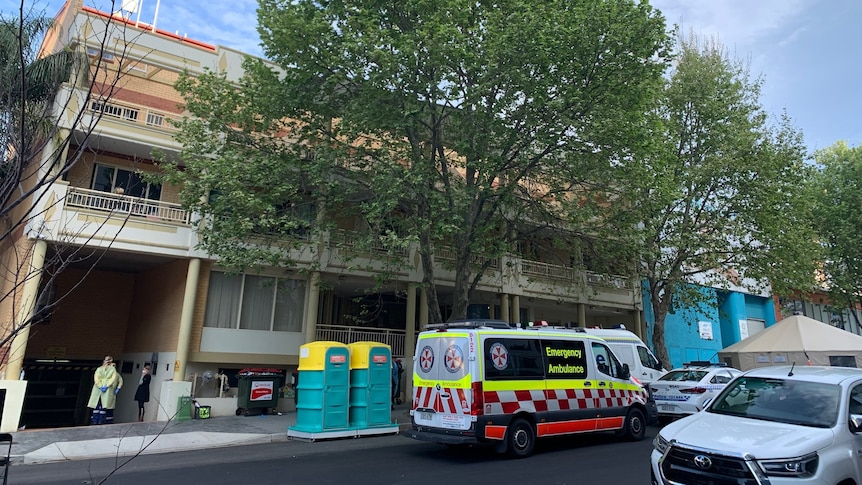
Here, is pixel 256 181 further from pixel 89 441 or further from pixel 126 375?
pixel 126 375

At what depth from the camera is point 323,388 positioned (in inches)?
484

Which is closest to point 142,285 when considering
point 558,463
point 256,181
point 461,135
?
point 256,181

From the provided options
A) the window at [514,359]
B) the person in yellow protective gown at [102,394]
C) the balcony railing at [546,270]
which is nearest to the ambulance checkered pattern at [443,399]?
the window at [514,359]

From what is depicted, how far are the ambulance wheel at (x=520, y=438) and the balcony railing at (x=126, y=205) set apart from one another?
11.4m

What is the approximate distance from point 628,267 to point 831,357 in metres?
8.66

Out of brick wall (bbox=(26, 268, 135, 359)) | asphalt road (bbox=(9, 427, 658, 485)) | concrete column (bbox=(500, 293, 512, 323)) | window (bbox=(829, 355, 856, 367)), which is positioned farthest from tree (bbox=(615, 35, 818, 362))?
brick wall (bbox=(26, 268, 135, 359))

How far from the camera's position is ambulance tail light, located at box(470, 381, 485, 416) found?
31.6 ft

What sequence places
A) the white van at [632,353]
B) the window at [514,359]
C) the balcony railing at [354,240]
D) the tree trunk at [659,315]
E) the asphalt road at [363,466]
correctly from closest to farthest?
the asphalt road at [363,466], the window at [514,359], the balcony railing at [354,240], the white van at [632,353], the tree trunk at [659,315]

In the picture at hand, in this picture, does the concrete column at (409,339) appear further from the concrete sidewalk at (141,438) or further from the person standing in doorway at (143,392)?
the person standing in doorway at (143,392)

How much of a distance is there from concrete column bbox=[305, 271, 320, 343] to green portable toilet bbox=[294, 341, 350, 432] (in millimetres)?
5237

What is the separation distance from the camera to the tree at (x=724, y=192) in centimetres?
2022

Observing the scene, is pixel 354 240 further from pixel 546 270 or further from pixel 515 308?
pixel 546 270

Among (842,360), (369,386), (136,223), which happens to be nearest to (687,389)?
(369,386)

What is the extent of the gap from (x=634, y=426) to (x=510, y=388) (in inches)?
151
